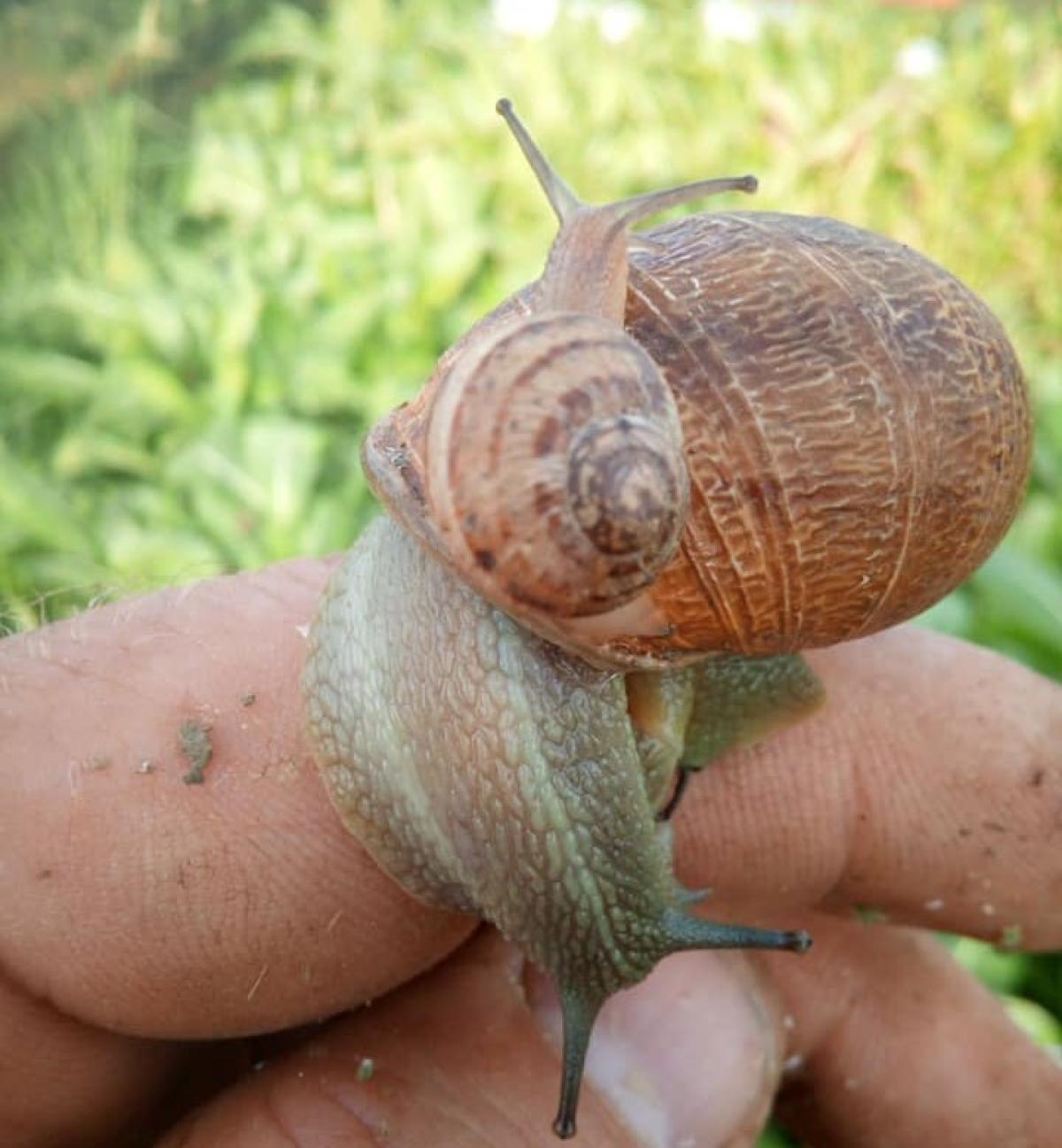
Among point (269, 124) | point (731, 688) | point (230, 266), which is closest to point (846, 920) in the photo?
point (731, 688)

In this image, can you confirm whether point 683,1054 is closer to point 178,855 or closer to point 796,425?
point 178,855

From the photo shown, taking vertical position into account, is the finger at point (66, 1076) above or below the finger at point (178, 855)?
below

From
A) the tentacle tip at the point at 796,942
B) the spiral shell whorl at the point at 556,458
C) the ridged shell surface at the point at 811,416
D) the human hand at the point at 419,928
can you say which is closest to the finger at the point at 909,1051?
the human hand at the point at 419,928

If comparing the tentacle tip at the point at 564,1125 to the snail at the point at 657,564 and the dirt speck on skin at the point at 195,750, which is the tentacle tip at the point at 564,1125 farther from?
the dirt speck on skin at the point at 195,750

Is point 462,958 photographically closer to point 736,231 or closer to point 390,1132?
point 390,1132

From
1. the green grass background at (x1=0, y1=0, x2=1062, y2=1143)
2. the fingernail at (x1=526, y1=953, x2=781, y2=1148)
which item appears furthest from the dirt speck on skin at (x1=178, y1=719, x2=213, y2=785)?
the green grass background at (x1=0, y1=0, x2=1062, y2=1143)

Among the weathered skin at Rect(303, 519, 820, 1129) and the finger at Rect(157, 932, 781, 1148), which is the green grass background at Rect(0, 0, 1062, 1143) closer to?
the finger at Rect(157, 932, 781, 1148)

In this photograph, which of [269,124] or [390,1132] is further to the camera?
[269,124]
